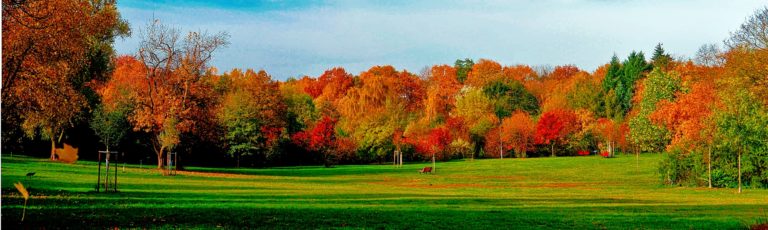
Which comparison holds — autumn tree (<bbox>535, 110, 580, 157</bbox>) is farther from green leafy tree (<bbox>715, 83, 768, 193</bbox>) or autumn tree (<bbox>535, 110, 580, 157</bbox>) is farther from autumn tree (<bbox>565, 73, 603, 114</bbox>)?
green leafy tree (<bbox>715, 83, 768, 193</bbox>)

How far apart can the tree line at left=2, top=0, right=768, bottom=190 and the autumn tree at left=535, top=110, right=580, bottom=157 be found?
200 mm

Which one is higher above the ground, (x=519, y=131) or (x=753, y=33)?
(x=753, y=33)

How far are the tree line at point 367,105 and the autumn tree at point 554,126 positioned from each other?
0.20 metres

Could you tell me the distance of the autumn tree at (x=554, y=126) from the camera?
314 ft

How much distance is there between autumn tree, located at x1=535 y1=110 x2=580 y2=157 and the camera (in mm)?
95750

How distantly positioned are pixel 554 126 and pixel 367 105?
27.2m

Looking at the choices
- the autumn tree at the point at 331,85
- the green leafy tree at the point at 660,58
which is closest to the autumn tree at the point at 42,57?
the autumn tree at the point at 331,85

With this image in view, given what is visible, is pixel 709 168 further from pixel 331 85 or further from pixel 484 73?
pixel 484 73

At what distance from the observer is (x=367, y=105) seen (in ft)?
326

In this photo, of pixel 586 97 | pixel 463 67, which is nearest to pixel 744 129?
pixel 586 97

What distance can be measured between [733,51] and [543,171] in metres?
28.3

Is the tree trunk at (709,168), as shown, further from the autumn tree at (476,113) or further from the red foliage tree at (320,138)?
the autumn tree at (476,113)

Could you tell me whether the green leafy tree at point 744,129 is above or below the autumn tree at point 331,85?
below

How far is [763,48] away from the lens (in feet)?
143
